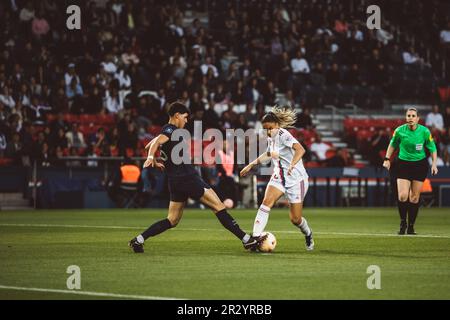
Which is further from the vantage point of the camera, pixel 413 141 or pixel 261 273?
pixel 413 141

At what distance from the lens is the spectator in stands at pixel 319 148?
3712 cm

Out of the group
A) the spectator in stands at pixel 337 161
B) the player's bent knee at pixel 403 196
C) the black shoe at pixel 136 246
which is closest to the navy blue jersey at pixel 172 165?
the black shoe at pixel 136 246

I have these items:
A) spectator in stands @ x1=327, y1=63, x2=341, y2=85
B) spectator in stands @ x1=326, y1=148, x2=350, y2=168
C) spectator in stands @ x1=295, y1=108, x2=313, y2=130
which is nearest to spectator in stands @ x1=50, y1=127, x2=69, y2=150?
spectator in stands @ x1=295, y1=108, x2=313, y2=130

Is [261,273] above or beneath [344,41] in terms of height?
beneath

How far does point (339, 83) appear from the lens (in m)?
41.2

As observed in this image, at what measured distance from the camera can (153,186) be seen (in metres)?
33.7

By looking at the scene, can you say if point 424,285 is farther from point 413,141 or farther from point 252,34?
point 252,34

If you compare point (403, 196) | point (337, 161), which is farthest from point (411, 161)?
point (337, 161)

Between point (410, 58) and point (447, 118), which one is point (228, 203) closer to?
point (447, 118)

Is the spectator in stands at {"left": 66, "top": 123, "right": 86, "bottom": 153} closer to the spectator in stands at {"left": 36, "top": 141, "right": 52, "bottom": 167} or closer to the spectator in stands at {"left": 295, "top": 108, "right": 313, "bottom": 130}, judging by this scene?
the spectator in stands at {"left": 36, "top": 141, "right": 52, "bottom": 167}

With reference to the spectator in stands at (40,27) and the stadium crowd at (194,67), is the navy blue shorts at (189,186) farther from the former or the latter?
the spectator in stands at (40,27)

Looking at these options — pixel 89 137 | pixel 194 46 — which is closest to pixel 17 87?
pixel 89 137

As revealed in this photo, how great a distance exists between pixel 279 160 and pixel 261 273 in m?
3.75

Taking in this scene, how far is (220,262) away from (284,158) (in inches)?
103
